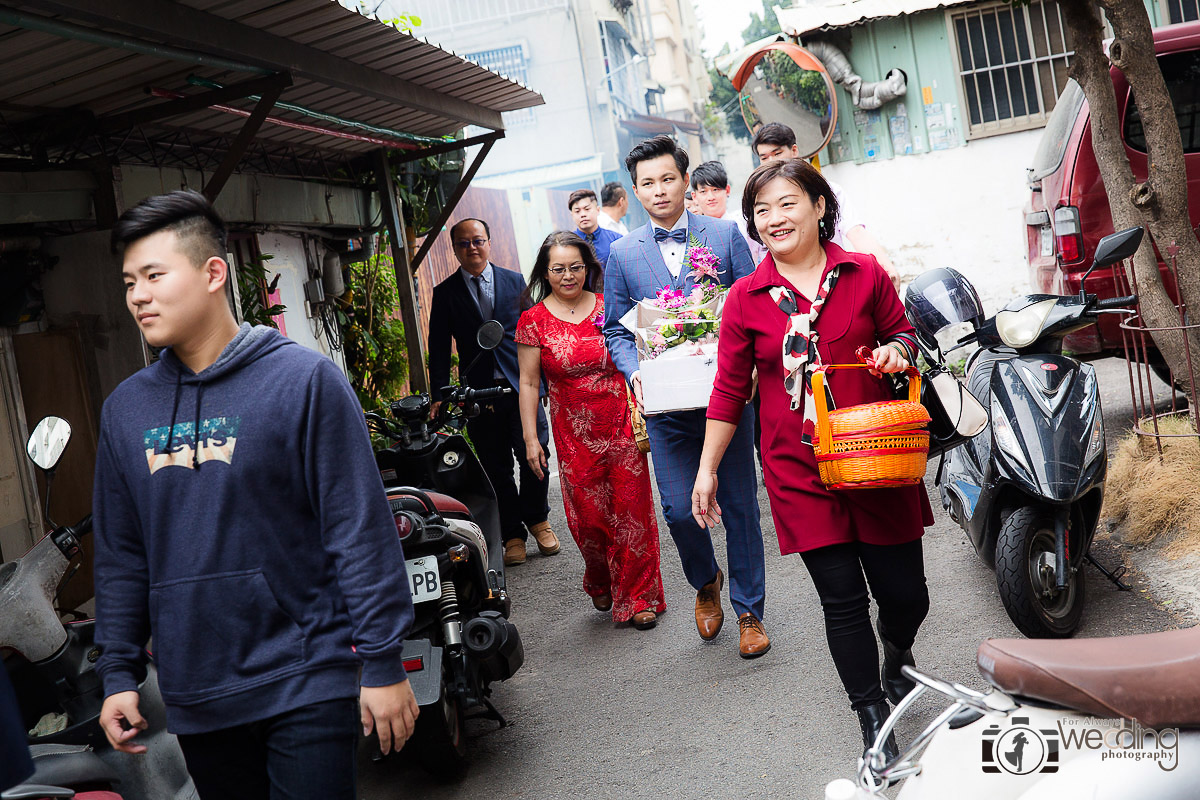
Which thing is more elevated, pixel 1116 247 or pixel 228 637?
pixel 1116 247

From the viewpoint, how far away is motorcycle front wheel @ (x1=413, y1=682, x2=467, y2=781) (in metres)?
3.78

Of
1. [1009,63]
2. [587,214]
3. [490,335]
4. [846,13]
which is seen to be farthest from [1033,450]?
[1009,63]

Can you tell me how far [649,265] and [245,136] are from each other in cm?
264

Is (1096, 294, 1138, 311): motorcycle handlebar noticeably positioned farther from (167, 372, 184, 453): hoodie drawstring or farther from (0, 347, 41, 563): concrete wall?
(0, 347, 41, 563): concrete wall

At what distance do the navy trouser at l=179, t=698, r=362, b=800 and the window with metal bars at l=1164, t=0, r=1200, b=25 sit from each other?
13.1 metres

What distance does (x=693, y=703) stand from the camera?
4.40 metres

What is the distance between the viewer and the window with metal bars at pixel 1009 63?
12664 millimetres

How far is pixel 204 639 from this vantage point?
7.52 feet

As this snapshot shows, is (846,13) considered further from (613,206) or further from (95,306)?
(95,306)

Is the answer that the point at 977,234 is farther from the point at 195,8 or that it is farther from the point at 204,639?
the point at 204,639

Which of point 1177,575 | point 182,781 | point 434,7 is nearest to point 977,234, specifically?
point 1177,575

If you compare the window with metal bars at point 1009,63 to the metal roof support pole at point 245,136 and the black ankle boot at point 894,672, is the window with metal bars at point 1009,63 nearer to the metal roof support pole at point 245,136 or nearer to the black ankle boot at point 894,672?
the metal roof support pole at point 245,136

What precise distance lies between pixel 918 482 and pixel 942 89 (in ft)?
35.2

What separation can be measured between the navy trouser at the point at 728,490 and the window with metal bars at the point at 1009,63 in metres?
9.29
